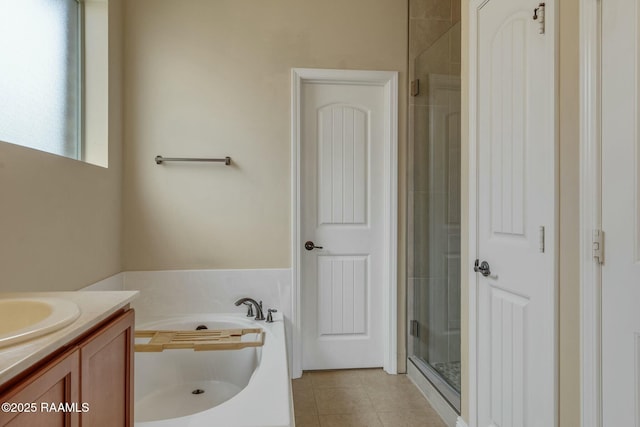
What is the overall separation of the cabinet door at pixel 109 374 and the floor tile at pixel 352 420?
4.08 feet

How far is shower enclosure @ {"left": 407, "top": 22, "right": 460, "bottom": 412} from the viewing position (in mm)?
2092

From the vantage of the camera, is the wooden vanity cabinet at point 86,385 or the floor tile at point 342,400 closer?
the wooden vanity cabinet at point 86,385

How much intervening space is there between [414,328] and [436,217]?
801 millimetres

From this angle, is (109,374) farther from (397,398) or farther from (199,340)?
(397,398)

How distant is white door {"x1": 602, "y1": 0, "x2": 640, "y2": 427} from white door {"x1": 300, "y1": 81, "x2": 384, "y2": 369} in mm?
1623

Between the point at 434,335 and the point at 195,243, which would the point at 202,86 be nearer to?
the point at 195,243

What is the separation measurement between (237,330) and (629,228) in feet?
6.19

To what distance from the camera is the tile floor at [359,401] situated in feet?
6.58

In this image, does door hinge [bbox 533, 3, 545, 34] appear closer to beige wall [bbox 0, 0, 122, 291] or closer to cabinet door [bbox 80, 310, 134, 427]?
cabinet door [bbox 80, 310, 134, 427]

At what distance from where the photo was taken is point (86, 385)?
81 centimetres

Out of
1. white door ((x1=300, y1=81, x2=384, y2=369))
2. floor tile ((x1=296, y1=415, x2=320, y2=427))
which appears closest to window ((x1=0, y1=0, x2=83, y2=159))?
white door ((x1=300, y1=81, x2=384, y2=369))

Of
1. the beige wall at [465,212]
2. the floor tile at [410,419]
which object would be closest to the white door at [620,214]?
the beige wall at [465,212]

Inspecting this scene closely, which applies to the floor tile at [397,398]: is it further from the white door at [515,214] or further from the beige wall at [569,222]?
the beige wall at [569,222]

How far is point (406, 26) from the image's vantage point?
2.57 metres
